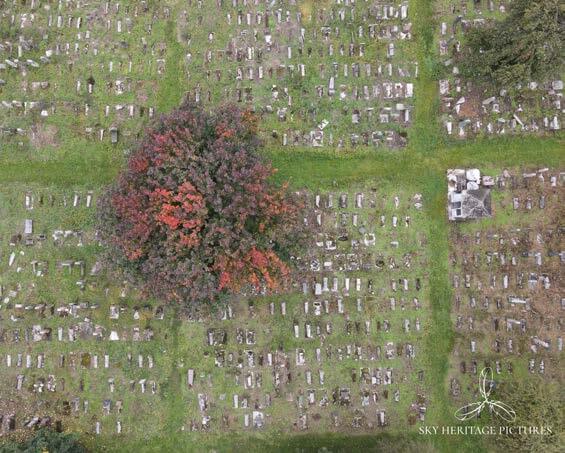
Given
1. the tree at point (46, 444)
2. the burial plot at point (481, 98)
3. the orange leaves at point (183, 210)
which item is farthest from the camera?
the burial plot at point (481, 98)

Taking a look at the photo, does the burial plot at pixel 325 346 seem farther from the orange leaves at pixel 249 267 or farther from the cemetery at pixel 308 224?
the orange leaves at pixel 249 267

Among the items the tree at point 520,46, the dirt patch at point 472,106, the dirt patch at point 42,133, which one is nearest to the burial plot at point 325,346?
the dirt patch at point 472,106

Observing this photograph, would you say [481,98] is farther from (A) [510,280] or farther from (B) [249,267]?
(B) [249,267]

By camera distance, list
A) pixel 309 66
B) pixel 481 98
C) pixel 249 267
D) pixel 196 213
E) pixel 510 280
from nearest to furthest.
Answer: pixel 196 213, pixel 249 267, pixel 510 280, pixel 481 98, pixel 309 66

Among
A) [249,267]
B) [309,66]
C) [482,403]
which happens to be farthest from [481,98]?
[482,403]

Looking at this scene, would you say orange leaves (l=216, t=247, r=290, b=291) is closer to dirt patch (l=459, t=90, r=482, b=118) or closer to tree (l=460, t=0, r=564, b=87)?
dirt patch (l=459, t=90, r=482, b=118)
